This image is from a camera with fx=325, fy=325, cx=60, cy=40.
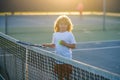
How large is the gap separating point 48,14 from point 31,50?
29.1 m

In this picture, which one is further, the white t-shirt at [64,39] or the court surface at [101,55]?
the court surface at [101,55]

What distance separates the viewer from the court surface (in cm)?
818

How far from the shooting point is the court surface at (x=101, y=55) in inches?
322

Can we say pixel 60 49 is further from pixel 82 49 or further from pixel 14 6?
pixel 14 6

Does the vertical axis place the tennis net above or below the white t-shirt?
below

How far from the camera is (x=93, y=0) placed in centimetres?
3291

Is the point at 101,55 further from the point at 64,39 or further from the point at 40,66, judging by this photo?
the point at 40,66

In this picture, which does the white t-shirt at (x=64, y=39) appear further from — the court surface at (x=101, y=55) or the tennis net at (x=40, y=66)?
the court surface at (x=101, y=55)

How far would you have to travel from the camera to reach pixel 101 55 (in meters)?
9.70

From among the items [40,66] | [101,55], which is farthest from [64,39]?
[101,55]

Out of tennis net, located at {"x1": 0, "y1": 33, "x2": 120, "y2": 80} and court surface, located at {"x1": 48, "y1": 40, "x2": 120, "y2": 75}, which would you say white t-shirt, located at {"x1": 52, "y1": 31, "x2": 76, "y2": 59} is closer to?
tennis net, located at {"x1": 0, "y1": 33, "x2": 120, "y2": 80}

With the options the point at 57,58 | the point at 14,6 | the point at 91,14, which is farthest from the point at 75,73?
the point at 91,14

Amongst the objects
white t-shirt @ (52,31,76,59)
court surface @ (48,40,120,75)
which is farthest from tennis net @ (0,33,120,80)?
court surface @ (48,40,120,75)

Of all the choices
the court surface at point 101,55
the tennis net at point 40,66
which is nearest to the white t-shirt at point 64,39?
the tennis net at point 40,66
